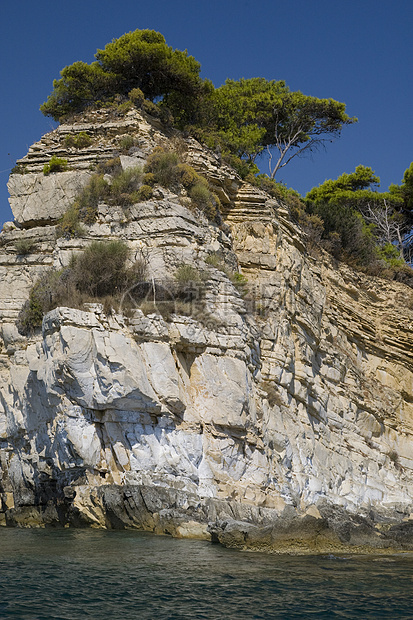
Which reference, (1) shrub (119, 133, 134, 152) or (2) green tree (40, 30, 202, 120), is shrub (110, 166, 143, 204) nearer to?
(1) shrub (119, 133, 134, 152)

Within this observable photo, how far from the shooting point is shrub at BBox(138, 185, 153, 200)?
65.1 feet

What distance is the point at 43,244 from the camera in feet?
68.5

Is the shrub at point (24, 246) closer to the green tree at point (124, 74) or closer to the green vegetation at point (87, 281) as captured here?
the green vegetation at point (87, 281)

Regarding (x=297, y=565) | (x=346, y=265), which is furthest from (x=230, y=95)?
(x=297, y=565)

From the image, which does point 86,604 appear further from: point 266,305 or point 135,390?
point 266,305

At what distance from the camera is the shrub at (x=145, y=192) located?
19.8 meters

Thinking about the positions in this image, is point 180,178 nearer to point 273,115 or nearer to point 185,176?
point 185,176

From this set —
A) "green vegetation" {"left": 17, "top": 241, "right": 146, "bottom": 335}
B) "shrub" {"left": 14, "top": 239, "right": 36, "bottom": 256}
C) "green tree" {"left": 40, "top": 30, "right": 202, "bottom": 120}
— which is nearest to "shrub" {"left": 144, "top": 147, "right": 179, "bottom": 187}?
"green vegetation" {"left": 17, "top": 241, "right": 146, "bottom": 335}

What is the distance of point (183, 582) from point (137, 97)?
1775 centimetres

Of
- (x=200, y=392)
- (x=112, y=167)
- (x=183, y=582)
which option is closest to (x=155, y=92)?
(x=112, y=167)

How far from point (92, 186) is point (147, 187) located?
2.01 m

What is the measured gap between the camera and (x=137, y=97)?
23.7 m

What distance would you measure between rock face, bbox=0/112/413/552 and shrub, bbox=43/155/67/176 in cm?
26

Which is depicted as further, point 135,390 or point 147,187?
point 147,187
